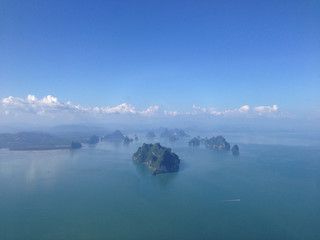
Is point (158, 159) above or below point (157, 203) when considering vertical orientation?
above

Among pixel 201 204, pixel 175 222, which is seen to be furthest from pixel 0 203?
pixel 201 204

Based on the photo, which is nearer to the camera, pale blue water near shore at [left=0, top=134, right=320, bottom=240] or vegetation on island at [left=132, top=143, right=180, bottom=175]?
pale blue water near shore at [left=0, top=134, right=320, bottom=240]

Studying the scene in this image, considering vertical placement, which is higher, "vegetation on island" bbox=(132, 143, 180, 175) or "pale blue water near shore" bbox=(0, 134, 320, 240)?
"vegetation on island" bbox=(132, 143, 180, 175)

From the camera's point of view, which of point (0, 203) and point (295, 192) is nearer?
point (0, 203)

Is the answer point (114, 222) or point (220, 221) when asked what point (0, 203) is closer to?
point (114, 222)

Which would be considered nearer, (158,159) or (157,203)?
(157,203)

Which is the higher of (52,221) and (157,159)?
(157,159)

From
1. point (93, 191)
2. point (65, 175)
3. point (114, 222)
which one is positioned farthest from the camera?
point (65, 175)

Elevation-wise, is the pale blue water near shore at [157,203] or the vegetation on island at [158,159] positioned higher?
the vegetation on island at [158,159]
